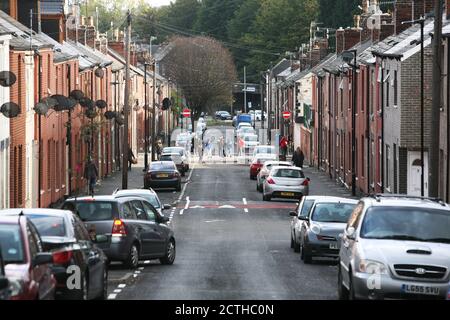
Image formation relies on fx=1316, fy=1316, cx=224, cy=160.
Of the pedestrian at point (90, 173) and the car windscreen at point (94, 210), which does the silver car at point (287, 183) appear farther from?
the car windscreen at point (94, 210)

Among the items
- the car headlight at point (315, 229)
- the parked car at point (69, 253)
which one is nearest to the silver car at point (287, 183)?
the car headlight at point (315, 229)

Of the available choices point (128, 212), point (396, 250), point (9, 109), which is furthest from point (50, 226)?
point (9, 109)

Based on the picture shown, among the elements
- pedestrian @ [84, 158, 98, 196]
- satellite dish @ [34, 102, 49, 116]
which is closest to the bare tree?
pedestrian @ [84, 158, 98, 196]

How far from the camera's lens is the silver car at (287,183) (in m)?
54.3

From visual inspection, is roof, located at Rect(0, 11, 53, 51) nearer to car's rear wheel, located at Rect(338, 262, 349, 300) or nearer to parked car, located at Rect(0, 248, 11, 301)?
car's rear wheel, located at Rect(338, 262, 349, 300)

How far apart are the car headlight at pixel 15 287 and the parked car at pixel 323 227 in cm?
1558

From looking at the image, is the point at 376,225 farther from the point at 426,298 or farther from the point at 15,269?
the point at 15,269

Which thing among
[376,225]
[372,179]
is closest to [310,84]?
[372,179]

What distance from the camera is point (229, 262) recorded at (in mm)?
28422

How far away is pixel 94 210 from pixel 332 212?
258 inches

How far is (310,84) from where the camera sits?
91.4 metres

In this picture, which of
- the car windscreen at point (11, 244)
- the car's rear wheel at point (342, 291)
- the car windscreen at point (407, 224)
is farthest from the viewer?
the car's rear wheel at point (342, 291)

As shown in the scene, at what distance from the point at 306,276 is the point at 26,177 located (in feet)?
68.6

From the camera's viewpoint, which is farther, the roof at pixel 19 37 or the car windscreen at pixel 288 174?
the car windscreen at pixel 288 174
